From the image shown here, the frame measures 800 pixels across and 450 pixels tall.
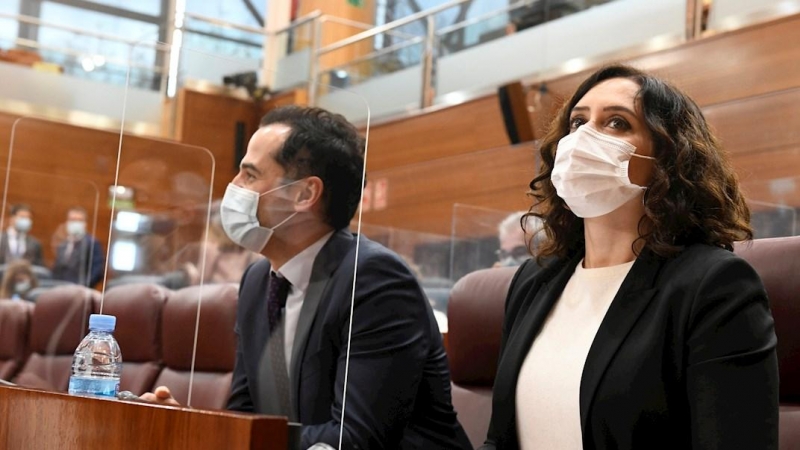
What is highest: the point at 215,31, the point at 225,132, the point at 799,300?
the point at 215,31

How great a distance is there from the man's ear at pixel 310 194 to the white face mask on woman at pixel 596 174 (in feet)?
1.37

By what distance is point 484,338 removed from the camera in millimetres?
2016

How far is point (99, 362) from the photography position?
1646 millimetres

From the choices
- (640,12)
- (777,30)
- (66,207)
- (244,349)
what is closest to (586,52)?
(640,12)

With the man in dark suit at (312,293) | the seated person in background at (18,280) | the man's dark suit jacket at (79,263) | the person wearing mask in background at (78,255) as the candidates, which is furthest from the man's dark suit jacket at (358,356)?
the seated person in background at (18,280)

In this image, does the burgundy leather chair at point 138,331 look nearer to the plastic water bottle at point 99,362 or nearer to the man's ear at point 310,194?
the plastic water bottle at point 99,362

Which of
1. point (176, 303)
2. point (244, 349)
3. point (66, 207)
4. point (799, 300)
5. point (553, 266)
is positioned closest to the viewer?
point (799, 300)

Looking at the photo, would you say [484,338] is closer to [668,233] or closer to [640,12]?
[668,233]

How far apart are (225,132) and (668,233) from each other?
0.74 metres

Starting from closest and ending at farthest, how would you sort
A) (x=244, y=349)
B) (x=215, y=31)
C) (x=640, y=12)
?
(x=244, y=349) < (x=640, y=12) < (x=215, y=31)

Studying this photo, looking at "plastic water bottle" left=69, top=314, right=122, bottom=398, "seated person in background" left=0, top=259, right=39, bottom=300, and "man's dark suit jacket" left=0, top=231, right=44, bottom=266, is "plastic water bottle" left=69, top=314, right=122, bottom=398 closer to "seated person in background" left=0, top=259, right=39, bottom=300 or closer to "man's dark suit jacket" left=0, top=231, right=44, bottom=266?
"seated person in background" left=0, top=259, right=39, bottom=300

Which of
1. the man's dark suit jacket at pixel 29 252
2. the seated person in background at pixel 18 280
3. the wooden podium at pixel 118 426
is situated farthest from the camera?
the man's dark suit jacket at pixel 29 252

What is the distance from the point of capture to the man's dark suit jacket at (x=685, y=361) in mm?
1394

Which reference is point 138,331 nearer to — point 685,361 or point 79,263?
point 685,361
